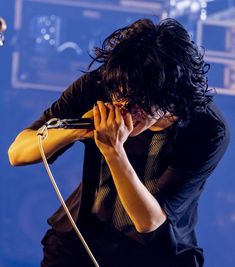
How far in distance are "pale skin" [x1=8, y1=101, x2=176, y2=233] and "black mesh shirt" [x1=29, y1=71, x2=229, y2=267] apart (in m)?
0.06

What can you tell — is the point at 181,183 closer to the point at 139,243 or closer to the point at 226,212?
the point at 139,243

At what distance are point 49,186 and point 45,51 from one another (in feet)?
2.53

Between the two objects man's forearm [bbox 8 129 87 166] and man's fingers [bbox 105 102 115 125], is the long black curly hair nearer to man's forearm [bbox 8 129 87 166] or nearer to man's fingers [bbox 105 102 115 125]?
man's fingers [bbox 105 102 115 125]

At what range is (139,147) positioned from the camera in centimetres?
167

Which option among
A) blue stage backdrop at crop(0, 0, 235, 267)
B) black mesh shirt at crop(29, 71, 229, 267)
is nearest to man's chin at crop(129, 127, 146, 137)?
black mesh shirt at crop(29, 71, 229, 267)

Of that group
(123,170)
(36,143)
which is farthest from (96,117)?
(36,143)

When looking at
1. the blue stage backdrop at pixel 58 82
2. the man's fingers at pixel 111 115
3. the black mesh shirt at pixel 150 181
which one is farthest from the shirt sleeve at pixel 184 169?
the blue stage backdrop at pixel 58 82

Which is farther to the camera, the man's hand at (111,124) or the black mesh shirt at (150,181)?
the black mesh shirt at (150,181)

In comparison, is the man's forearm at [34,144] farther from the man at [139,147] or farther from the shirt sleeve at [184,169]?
the shirt sleeve at [184,169]

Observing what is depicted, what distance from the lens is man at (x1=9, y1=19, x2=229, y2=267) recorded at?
1447mm

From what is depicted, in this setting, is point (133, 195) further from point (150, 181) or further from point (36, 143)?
point (36, 143)

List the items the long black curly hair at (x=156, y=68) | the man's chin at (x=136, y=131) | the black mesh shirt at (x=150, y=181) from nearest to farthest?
1. the long black curly hair at (x=156, y=68)
2. the man's chin at (x=136, y=131)
3. the black mesh shirt at (x=150, y=181)

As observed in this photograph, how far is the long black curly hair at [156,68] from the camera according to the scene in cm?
141

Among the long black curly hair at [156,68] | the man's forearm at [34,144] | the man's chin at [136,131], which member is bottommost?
the man's forearm at [34,144]
